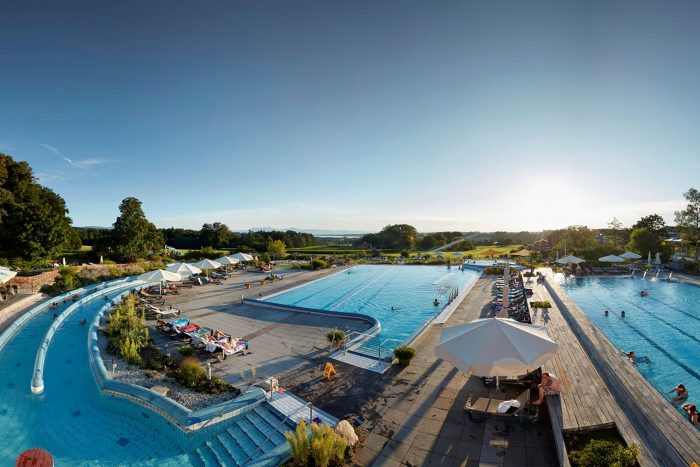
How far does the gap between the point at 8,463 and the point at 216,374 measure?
14.2ft

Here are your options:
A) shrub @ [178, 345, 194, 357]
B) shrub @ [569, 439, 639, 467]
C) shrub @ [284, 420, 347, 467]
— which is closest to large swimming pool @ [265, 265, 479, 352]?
shrub @ [284, 420, 347, 467]

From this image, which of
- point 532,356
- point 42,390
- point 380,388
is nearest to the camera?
point 532,356

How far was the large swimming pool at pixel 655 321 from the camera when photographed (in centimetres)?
1007

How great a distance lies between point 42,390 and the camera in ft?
30.8

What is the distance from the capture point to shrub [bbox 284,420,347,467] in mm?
5289

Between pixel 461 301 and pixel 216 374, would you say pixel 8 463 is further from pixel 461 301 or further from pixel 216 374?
pixel 461 301

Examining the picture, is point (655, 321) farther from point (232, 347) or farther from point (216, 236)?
point (216, 236)

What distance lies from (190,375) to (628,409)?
35.0 feet

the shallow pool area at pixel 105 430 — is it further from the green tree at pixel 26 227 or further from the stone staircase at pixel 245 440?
the green tree at pixel 26 227

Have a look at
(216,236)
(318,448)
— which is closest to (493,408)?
(318,448)

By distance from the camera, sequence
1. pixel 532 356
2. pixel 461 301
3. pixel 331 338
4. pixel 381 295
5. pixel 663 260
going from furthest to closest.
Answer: pixel 663 260
pixel 381 295
pixel 461 301
pixel 331 338
pixel 532 356

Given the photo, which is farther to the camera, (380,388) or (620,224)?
(620,224)

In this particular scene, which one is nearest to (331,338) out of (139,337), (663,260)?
(139,337)

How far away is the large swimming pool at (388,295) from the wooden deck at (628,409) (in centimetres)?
531
